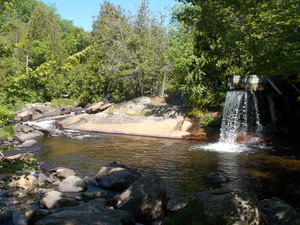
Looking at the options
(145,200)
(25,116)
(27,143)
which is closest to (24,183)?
(145,200)

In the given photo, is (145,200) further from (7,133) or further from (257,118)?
(7,133)

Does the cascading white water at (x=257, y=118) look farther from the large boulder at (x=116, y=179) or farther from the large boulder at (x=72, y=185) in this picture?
the large boulder at (x=72, y=185)

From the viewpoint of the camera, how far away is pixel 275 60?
742 cm

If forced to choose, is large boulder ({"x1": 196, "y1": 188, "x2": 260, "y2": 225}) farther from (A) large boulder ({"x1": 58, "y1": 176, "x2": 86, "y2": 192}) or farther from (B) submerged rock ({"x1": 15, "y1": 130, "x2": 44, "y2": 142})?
(B) submerged rock ({"x1": 15, "y1": 130, "x2": 44, "y2": 142})

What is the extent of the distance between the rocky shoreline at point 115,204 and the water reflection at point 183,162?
4.63 feet

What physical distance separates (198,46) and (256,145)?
9410 millimetres

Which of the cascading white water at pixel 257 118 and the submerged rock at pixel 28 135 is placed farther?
the submerged rock at pixel 28 135

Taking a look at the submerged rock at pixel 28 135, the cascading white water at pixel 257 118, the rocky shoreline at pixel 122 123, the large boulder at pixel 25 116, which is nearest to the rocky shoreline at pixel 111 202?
the submerged rock at pixel 28 135

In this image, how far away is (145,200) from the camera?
5.82 meters

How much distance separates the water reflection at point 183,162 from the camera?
318 inches

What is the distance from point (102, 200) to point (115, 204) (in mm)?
350

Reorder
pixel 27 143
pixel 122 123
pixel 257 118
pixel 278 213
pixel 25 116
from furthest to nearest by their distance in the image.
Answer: pixel 25 116 < pixel 122 123 < pixel 257 118 < pixel 27 143 < pixel 278 213

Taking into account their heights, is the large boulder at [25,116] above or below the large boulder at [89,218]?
above

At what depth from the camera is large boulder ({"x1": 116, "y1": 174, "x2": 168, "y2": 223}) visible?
18.8 feet
